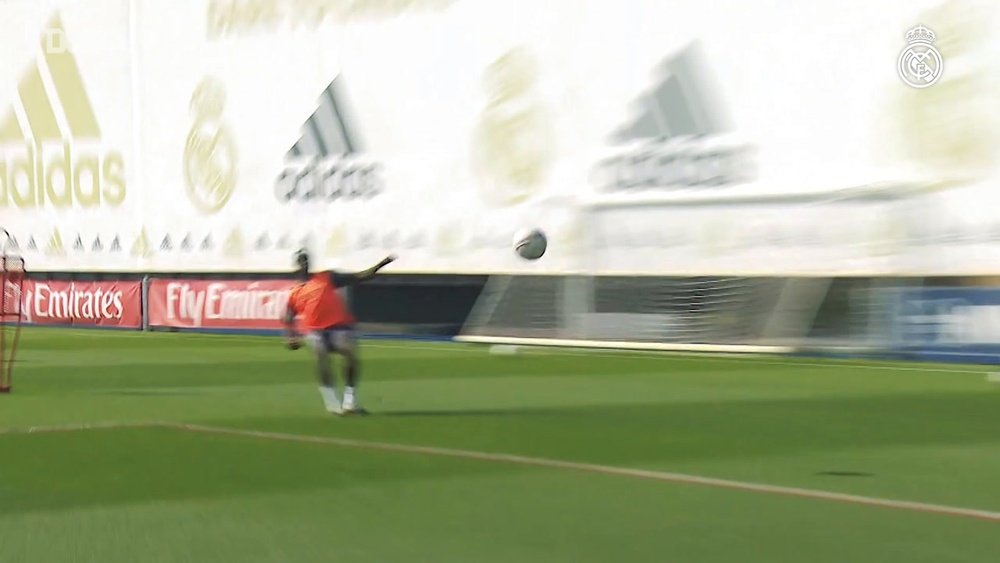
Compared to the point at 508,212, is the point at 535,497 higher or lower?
lower

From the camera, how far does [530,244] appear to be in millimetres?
27234

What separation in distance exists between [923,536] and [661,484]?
2.51 meters

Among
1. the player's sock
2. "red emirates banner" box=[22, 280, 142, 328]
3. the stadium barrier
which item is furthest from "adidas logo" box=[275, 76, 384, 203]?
the player's sock

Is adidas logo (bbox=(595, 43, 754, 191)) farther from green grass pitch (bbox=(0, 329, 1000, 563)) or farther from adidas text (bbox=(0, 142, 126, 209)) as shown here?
adidas text (bbox=(0, 142, 126, 209))

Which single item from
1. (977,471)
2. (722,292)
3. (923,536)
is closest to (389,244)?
(722,292)

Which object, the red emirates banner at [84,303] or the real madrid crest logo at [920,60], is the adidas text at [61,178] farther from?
the real madrid crest logo at [920,60]

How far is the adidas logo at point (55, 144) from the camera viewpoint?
38.8m

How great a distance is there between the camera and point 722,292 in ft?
88.0

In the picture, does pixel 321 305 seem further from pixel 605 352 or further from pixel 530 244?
pixel 605 352

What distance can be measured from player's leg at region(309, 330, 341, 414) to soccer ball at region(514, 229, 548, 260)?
10.3 metres

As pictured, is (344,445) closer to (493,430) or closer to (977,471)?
(493,430)

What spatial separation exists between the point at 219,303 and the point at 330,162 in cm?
436

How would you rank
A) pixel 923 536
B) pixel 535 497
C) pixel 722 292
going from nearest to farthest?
pixel 923 536, pixel 535 497, pixel 722 292

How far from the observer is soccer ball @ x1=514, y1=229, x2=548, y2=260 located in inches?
1063
